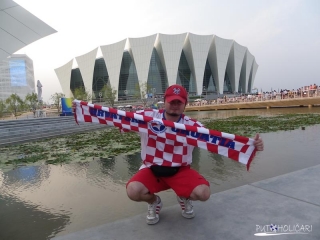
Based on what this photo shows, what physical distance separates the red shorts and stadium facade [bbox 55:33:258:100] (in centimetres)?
5089

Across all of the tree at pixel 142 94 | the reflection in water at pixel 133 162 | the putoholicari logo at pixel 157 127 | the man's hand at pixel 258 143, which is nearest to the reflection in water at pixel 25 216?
the putoholicari logo at pixel 157 127

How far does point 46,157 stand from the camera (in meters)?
5.78

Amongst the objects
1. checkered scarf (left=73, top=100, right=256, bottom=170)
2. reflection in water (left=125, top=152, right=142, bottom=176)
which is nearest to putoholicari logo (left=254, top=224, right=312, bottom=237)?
checkered scarf (left=73, top=100, right=256, bottom=170)

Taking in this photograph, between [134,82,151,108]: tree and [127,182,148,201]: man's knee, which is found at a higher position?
[134,82,151,108]: tree

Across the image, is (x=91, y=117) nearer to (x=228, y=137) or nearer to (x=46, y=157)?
(x=228, y=137)

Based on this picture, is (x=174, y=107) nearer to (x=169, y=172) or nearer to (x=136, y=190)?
(x=169, y=172)

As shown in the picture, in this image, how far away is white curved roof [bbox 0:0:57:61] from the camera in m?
11.2

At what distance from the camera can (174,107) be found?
7.23 ft

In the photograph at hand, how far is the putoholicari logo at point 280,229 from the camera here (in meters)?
1.73

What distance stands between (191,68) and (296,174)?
189ft

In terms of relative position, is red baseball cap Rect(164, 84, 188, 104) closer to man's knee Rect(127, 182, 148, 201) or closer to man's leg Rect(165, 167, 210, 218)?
man's leg Rect(165, 167, 210, 218)

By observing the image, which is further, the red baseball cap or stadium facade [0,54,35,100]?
stadium facade [0,54,35,100]

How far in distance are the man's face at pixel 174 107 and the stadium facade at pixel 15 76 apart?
78.5 m

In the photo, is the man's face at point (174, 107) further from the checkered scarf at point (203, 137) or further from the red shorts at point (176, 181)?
the red shorts at point (176, 181)
